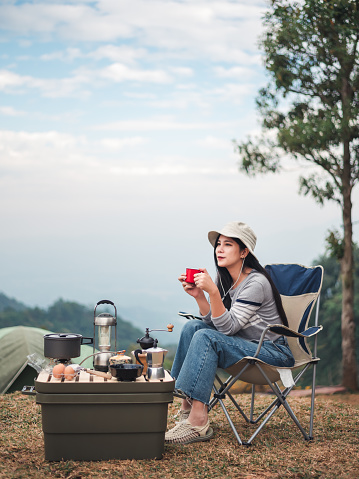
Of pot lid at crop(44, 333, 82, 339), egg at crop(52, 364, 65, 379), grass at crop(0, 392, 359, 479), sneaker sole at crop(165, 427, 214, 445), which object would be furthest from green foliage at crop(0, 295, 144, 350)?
egg at crop(52, 364, 65, 379)

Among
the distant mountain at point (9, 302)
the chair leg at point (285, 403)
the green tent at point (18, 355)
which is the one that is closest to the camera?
the chair leg at point (285, 403)

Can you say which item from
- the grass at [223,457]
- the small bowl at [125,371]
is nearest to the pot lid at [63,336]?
the small bowl at [125,371]

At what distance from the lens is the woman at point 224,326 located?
2711mm

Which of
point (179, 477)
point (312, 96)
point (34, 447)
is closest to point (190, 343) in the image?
point (179, 477)

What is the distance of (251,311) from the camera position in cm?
285

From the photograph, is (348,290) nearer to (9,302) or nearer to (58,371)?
(58,371)

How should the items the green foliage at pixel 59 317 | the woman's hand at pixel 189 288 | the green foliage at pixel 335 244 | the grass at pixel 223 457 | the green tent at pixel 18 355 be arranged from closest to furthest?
1. the grass at pixel 223 457
2. the woman's hand at pixel 189 288
3. the green tent at pixel 18 355
4. the green foliage at pixel 335 244
5. the green foliage at pixel 59 317

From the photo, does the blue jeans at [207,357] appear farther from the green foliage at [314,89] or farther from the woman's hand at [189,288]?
the green foliage at [314,89]

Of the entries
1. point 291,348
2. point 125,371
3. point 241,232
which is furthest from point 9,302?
point 125,371

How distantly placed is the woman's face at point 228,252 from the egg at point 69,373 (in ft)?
3.08

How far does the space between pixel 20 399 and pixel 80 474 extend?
6.17ft

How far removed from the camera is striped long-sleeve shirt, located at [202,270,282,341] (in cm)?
280

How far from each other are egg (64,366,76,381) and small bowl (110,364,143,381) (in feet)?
0.56

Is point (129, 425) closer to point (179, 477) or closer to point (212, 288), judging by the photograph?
point (179, 477)
